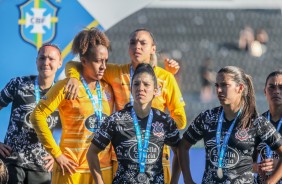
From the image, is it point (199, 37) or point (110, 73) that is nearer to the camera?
point (110, 73)

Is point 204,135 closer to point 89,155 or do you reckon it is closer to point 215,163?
point 215,163

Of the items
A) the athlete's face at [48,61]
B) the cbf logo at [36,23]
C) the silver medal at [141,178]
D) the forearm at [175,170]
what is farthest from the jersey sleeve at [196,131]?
the cbf logo at [36,23]

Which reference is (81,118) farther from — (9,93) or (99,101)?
(9,93)

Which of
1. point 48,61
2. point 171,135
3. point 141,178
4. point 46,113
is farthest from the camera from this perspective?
point 48,61

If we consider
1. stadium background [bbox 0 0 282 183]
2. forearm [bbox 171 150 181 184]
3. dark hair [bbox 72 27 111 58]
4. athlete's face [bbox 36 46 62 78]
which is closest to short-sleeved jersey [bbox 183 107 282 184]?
forearm [bbox 171 150 181 184]

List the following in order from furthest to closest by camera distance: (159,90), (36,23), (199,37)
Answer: (199,37) < (36,23) < (159,90)

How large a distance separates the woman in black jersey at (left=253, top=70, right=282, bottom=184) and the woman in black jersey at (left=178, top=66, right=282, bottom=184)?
26 cm

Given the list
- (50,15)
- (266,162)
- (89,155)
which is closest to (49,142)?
(89,155)

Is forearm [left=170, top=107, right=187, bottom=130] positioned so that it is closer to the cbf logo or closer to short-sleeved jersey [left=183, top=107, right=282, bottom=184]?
short-sleeved jersey [left=183, top=107, right=282, bottom=184]

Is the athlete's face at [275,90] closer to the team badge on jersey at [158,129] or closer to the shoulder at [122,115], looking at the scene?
the team badge on jersey at [158,129]

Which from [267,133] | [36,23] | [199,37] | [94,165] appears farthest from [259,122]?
[199,37]

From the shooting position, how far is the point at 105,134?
4.09 meters

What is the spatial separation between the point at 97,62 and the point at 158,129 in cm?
62

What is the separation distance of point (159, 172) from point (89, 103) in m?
0.65
